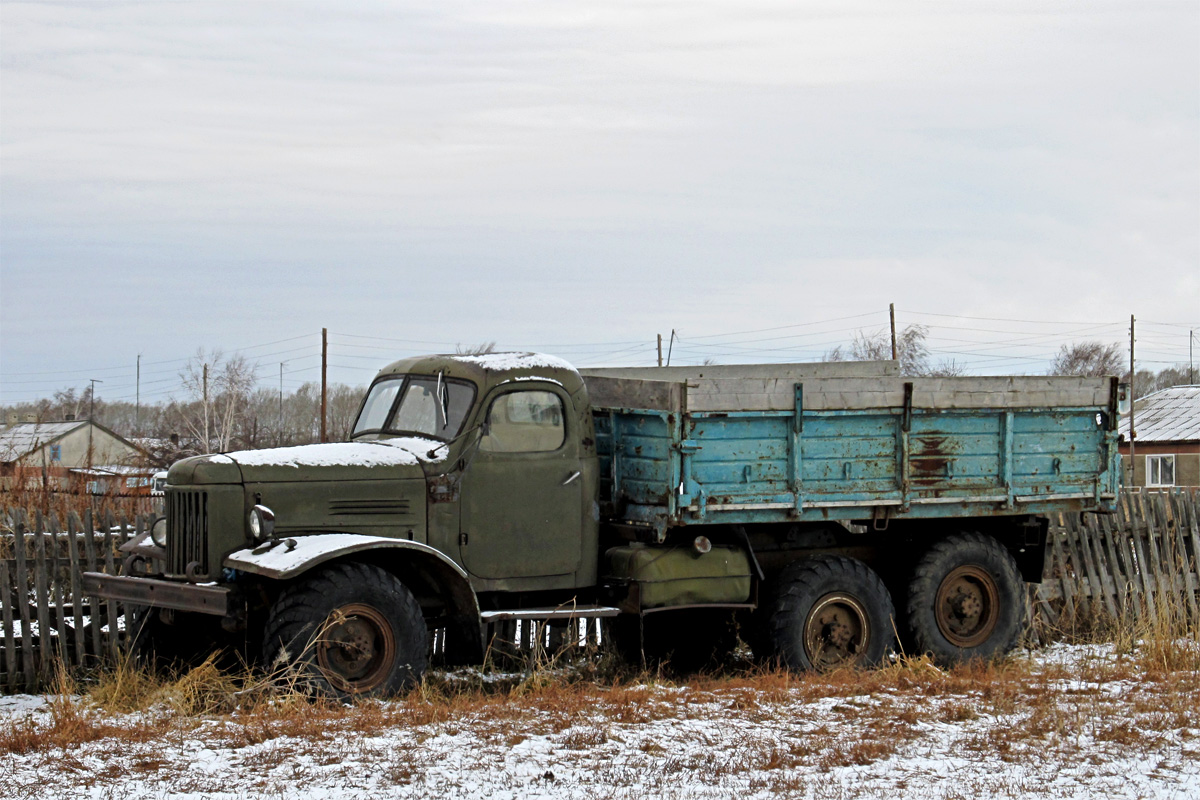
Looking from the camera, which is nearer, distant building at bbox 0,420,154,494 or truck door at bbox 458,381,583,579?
truck door at bbox 458,381,583,579

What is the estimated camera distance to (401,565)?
8977 millimetres

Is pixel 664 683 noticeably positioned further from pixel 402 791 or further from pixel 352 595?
pixel 402 791

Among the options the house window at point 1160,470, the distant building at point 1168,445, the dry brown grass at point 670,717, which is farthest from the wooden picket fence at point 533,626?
the house window at point 1160,470

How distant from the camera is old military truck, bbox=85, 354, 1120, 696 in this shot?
858 centimetres

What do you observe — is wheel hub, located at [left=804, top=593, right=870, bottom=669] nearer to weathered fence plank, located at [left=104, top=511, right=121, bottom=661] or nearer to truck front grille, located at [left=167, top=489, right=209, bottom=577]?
truck front grille, located at [left=167, top=489, right=209, bottom=577]

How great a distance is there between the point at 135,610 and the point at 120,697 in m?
1.76

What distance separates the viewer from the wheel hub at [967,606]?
35.7 feet

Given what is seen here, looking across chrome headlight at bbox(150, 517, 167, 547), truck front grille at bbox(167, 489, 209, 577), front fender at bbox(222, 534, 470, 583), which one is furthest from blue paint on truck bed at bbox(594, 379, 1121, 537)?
chrome headlight at bbox(150, 517, 167, 547)

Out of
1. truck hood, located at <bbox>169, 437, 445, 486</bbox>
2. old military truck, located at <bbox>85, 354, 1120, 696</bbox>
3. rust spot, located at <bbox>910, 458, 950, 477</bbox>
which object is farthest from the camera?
rust spot, located at <bbox>910, 458, 950, 477</bbox>

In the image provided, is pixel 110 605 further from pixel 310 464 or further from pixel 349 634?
pixel 349 634

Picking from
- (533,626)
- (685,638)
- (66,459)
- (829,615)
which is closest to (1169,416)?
(685,638)

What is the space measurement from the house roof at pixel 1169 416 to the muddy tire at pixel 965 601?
32608 millimetres

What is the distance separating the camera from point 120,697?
832 centimetres

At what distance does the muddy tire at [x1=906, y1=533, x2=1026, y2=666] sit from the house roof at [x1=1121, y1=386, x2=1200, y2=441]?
32.6 metres
